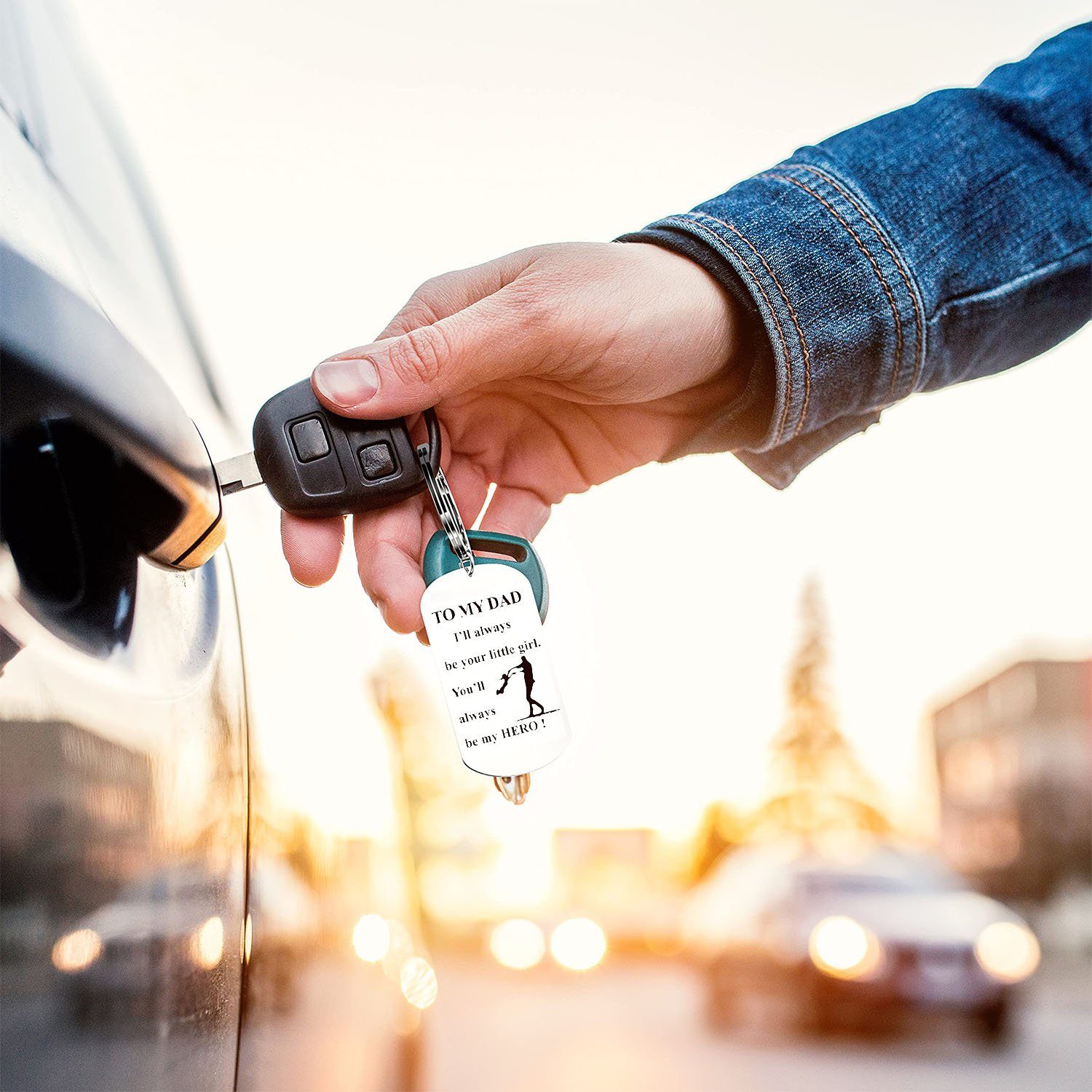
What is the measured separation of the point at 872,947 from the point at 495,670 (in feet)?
21.9

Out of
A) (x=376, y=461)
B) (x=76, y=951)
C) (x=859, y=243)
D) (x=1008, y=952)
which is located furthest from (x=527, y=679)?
(x=1008, y=952)

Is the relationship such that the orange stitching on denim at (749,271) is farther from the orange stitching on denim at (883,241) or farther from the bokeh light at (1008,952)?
the bokeh light at (1008,952)

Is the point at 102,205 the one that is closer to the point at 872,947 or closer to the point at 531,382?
the point at 531,382

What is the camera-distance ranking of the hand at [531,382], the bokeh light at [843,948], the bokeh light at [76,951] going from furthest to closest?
the bokeh light at [843,948]
the hand at [531,382]
the bokeh light at [76,951]

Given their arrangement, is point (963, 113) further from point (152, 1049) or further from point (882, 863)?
point (882, 863)

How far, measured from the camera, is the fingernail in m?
1.00

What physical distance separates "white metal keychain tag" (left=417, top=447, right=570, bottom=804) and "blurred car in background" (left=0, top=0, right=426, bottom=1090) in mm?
152

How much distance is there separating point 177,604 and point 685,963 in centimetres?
1552

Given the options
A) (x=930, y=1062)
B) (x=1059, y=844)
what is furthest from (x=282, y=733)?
(x=1059, y=844)

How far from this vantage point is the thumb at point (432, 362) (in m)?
1.01

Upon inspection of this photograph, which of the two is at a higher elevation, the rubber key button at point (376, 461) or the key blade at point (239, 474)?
Result: the rubber key button at point (376, 461)

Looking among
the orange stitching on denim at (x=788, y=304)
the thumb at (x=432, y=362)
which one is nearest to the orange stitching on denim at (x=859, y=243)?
the orange stitching on denim at (x=788, y=304)

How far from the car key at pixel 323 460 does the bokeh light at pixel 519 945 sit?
11.8 m

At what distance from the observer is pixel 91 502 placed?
65 centimetres
